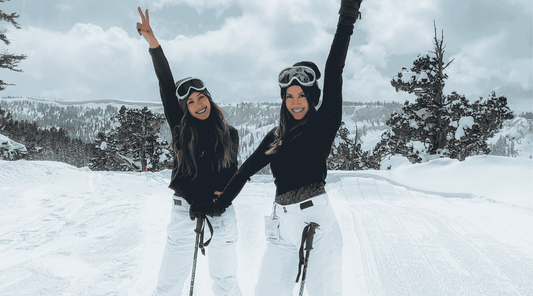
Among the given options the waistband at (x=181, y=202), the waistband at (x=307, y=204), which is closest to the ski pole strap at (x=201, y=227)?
the waistband at (x=181, y=202)

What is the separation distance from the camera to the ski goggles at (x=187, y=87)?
269 centimetres

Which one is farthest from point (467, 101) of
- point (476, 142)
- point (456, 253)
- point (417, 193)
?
point (456, 253)

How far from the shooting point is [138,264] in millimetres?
3844

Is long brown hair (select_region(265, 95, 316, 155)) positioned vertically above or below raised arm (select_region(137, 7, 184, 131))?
below

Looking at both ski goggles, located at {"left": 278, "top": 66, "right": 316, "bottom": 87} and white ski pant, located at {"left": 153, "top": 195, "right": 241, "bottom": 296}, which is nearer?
ski goggles, located at {"left": 278, "top": 66, "right": 316, "bottom": 87}

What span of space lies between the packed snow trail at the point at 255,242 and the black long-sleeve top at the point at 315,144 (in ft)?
5.22

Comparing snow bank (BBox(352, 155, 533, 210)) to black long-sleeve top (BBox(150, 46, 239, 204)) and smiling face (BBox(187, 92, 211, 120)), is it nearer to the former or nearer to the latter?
black long-sleeve top (BBox(150, 46, 239, 204))

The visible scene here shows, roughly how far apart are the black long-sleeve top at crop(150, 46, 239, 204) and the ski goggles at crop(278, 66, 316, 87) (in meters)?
0.72

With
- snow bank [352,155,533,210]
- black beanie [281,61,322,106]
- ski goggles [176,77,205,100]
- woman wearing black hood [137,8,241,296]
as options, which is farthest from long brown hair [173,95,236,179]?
snow bank [352,155,533,210]

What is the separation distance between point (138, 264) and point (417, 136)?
16555 mm

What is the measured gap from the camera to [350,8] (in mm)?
2186

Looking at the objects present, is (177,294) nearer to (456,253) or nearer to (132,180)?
(456,253)

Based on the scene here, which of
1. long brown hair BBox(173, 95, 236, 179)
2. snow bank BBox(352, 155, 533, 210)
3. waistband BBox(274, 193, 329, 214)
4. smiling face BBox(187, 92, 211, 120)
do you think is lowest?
snow bank BBox(352, 155, 533, 210)

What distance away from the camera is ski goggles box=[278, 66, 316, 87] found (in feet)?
7.63
